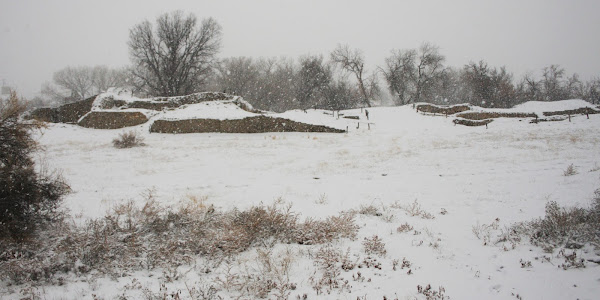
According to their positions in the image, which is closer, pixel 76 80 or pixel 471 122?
pixel 471 122

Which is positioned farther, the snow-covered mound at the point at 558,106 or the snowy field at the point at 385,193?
the snow-covered mound at the point at 558,106

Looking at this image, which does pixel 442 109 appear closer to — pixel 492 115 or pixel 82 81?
pixel 492 115

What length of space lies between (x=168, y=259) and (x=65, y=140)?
14024 millimetres

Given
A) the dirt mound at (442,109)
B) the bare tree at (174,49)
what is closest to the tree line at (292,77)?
the bare tree at (174,49)

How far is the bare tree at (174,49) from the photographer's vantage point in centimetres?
2977

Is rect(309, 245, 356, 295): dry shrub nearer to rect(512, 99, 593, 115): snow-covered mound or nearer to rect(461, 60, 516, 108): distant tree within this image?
rect(512, 99, 593, 115): snow-covered mound

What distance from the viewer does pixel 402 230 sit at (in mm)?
Result: 4004

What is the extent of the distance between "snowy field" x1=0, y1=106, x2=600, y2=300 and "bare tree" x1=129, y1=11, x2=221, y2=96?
19.8 meters

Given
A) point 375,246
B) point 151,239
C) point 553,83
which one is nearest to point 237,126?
point 151,239

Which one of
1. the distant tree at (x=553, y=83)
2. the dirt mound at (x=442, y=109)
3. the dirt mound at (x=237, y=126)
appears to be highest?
the distant tree at (x=553, y=83)

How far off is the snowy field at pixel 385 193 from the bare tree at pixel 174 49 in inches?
778

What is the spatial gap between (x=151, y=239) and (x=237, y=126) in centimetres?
1335

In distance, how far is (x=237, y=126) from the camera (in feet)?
54.4

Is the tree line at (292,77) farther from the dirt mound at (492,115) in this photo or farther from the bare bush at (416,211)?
the bare bush at (416,211)
